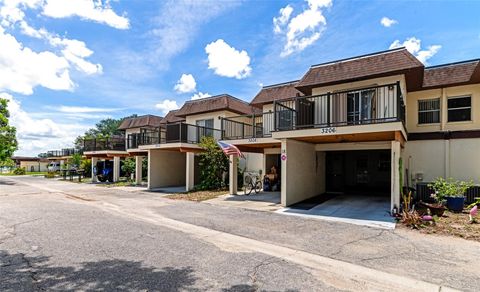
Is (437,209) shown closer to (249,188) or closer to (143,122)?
(249,188)

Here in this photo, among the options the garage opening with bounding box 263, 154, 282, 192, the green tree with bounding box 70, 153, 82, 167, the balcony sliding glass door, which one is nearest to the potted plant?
the balcony sliding glass door

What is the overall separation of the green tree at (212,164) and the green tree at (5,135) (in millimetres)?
27539

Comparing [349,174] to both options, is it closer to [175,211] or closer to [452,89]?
[452,89]

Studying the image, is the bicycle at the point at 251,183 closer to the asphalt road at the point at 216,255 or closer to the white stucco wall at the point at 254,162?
the white stucco wall at the point at 254,162

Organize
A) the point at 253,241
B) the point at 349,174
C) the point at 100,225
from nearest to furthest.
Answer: the point at 253,241, the point at 100,225, the point at 349,174

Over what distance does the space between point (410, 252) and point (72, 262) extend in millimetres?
6772

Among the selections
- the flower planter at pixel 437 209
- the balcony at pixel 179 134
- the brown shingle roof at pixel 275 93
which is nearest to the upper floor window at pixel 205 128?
the balcony at pixel 179 134

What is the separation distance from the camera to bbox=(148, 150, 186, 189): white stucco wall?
1959 cm

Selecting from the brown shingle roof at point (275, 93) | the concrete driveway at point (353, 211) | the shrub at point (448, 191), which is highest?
the brown shingle roof at point (275, 93)

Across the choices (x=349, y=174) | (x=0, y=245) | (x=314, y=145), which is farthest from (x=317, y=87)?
(x=0, y=245)

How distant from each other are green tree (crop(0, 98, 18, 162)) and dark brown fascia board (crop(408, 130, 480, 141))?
38.8m

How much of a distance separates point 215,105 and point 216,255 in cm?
1566

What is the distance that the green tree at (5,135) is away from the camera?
102 feet

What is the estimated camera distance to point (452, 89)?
1339 centimetres
